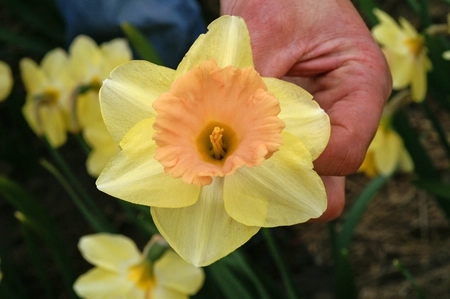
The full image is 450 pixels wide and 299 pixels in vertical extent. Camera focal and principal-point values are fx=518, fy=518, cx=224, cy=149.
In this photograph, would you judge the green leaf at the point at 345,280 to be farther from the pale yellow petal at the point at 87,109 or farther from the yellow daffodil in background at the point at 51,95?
the yellow daffodil in background at the point at 51,95

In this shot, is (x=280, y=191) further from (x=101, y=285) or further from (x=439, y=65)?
(x=439, y=65)

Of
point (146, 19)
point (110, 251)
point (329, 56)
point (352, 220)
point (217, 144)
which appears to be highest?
point (217, 144)

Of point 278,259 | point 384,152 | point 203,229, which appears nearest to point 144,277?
point 278,259

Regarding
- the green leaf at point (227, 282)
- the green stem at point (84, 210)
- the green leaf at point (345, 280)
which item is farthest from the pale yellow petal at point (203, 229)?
the green stem at point (84, 210)

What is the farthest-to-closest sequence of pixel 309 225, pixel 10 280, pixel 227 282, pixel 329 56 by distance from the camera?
pixel 309 225
pixel 10 280
pixel 227 282
pixel 329 56

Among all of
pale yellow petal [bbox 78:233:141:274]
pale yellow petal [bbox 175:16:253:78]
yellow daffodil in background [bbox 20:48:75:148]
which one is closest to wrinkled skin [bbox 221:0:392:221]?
pale yellow petal [bbox 175:16:253:78]

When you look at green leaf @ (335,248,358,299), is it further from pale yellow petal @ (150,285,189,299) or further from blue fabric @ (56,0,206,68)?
blue fabric @ (56,0,206,68)

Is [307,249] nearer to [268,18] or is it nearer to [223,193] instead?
[268,18]

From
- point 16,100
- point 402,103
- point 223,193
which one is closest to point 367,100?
point 223,193
